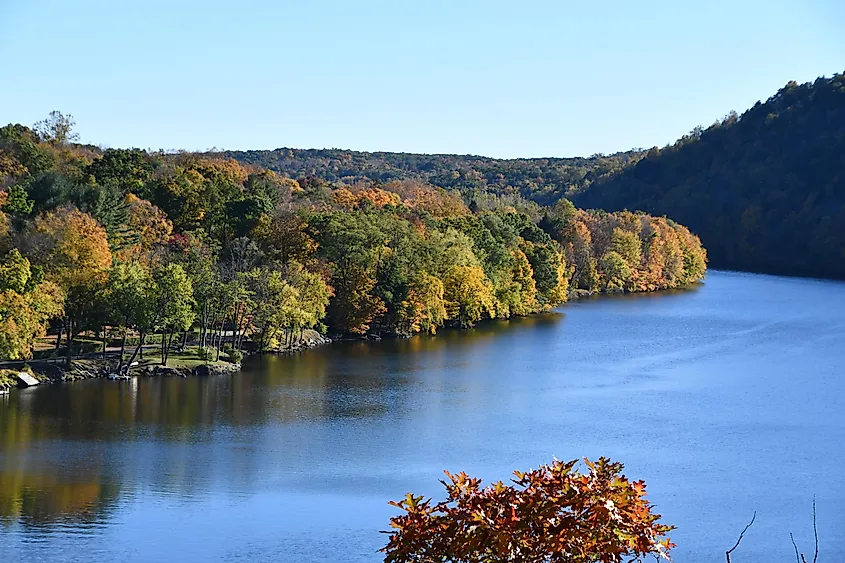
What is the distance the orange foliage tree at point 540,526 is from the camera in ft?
32.6

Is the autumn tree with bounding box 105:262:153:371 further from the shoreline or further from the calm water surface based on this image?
the calm water surface

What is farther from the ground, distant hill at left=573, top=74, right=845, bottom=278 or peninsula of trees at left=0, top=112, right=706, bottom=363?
distant hill at left=573, top=74, right=845, bottom=278

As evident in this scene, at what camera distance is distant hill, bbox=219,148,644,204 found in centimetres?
13212

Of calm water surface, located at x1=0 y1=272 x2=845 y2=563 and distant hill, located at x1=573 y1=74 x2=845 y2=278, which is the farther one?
distant hill, located at x1=573 y1=74 x2=845 y2=278

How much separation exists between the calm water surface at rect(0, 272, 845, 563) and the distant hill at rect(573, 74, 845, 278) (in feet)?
180

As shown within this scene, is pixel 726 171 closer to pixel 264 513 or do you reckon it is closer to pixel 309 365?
pixel 309 365

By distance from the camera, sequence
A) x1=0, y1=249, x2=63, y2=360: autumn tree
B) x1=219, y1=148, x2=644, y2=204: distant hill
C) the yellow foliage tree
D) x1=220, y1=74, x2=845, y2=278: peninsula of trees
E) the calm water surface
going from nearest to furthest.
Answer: the calm water surface
x1=0, y1=249, x2=63, y2=360: autumn tree
the yellow foliage tree
x1=220, y1=74, x2=845, y2=278: peninsula of trees
x1=219, y1=148, x2=644, y2=204: distant hill

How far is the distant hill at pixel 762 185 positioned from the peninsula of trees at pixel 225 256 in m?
35.9

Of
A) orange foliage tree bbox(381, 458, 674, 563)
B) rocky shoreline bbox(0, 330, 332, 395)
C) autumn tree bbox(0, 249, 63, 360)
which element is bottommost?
rocky shoreline bbox(0, 330, 332, 395)

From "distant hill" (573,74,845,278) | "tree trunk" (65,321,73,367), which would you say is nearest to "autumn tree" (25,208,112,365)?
"tree trunk" (65,321,73,367)

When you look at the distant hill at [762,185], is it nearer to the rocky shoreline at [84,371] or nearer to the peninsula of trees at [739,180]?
the peninsula of trees at [739,180]

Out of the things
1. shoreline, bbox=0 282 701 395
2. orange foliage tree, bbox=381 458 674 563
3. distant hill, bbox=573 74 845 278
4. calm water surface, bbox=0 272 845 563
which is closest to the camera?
orange foliage tree, bbox=381 458 674 563

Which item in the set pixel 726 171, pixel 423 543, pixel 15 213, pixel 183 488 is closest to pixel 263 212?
pixel 15 213

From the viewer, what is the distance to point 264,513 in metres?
22.0
